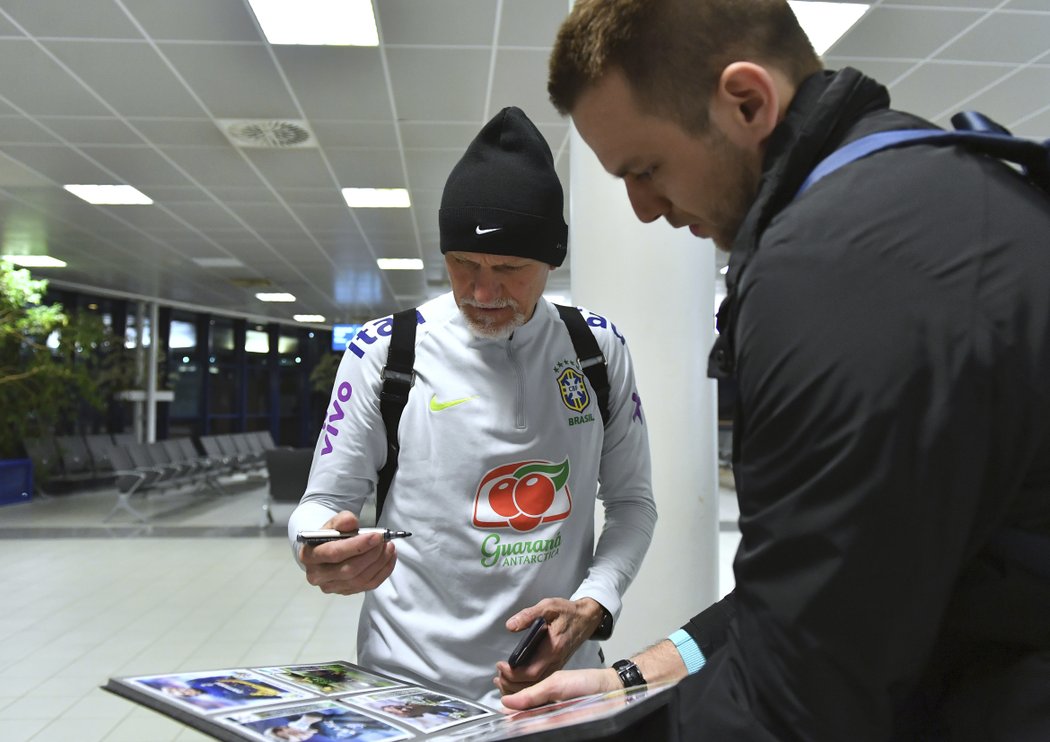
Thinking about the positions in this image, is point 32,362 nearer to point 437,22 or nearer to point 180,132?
→ point 180,132

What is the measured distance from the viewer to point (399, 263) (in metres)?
11.8

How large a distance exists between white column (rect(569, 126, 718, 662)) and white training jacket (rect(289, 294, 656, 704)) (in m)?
1.28

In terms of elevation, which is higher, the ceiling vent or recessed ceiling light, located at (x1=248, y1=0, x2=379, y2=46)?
recessed ceiling light, located at (x1=248, y1=0, x2=379, y2=46)

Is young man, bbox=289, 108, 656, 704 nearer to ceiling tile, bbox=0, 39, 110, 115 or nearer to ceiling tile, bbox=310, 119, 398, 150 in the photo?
ceiling tile, bbox=0, 39, 110, 115

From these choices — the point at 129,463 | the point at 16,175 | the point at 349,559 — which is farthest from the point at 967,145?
the point at 129,463

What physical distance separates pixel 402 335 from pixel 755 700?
94cm

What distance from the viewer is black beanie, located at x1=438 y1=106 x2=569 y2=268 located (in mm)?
1346

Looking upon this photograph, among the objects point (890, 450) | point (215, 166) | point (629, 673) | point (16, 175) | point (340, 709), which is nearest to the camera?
point (890, 450)

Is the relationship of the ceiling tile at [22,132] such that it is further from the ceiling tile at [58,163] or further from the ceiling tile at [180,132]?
the ceiling tile at [180,132]

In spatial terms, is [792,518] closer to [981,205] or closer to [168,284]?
[981,205]

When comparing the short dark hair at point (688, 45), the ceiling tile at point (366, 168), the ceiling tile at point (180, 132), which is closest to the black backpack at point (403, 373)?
the short dark hair at point (688, 45)

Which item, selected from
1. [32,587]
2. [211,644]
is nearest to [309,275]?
[32,587]

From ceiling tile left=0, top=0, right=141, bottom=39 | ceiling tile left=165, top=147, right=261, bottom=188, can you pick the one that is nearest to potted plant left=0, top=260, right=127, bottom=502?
ceiling tile left=165, top=147, right=261, bottom=188

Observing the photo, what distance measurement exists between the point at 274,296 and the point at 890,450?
1535 cm
